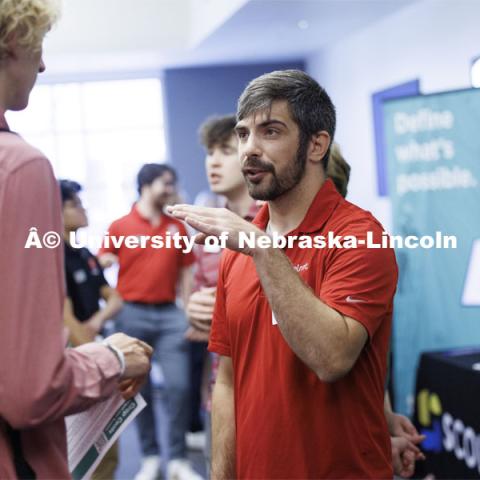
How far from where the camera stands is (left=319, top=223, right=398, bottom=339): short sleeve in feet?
5.03

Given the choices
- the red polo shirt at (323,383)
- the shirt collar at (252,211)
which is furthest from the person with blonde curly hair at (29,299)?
the shirt collar at (252,211)

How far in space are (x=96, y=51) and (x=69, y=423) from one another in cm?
707

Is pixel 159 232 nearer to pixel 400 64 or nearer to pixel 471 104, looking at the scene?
pixel 471 104

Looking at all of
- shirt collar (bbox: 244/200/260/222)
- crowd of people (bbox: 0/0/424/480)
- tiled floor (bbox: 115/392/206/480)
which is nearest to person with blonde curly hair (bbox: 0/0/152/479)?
crowd of people (bbox: 0/0/424/480)

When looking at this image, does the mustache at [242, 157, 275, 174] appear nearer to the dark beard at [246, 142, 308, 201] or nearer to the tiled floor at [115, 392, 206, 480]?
the dark beard at [246, 142, 308, 201]

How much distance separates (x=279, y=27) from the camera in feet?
22.4

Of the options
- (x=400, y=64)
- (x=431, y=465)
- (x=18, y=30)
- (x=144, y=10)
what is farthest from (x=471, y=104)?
(x=144, y=10)

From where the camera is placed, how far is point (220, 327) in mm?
1857

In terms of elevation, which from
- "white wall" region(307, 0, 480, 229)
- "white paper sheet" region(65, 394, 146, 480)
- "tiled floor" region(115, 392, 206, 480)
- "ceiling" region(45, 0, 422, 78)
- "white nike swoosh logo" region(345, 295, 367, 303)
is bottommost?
"tiled floor" region(115, 392, 206, 480)

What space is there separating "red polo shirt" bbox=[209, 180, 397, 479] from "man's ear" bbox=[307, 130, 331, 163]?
0.09 meters

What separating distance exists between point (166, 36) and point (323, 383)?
6937mm

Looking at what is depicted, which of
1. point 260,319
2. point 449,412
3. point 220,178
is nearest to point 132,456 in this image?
point 449,412

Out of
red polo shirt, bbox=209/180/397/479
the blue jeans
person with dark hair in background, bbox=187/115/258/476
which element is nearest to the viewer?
red polo shirt, bbox=209/180/397/479

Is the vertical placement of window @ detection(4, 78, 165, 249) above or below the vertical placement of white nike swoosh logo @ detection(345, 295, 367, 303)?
above
